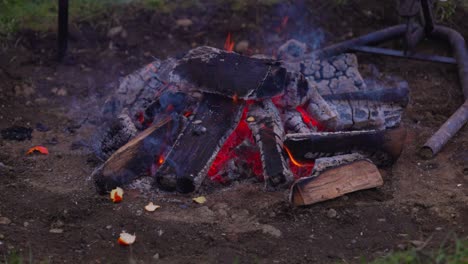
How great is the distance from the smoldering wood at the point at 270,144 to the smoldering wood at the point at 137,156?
1.80ft

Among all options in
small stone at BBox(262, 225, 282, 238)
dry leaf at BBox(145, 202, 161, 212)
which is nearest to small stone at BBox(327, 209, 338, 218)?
small stone at BBox(262, 225, 282, 238)

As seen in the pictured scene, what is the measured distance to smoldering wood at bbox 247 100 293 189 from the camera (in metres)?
4.23

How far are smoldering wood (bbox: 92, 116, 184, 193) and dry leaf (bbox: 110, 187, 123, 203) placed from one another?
0.19 ft

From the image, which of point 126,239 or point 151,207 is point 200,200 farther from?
point 126,239

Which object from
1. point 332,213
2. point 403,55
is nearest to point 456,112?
point 403,55

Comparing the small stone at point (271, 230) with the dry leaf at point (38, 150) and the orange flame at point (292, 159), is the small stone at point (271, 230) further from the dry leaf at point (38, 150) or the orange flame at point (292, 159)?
the dry leaf at point (38, 150)

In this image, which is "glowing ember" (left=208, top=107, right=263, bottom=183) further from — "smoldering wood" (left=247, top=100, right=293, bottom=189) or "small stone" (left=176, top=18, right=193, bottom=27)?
"small stone" (left=176, top=18, right=193, bottom=27)

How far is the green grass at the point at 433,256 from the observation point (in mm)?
3111

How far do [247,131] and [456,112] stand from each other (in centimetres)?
180

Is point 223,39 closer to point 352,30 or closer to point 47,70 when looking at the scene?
point 352,30

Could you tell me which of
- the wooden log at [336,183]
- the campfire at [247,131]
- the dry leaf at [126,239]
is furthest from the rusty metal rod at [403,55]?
the dry leaf at [126,239]

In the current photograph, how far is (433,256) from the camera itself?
3.17m

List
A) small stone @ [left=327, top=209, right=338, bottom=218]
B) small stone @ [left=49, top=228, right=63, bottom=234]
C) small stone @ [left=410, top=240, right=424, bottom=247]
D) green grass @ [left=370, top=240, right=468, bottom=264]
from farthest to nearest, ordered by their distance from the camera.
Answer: small stone @ [left=327, top=209, right=338, bottom=218]
small stone @ [left=49, top=228, right=63, bottom=234]
small stone @ [left=410, top=240, right=424, bottom=247]
green grass @ [left=370, top=240, right=468, bottom=264]

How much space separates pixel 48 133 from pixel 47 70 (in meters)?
0.91
